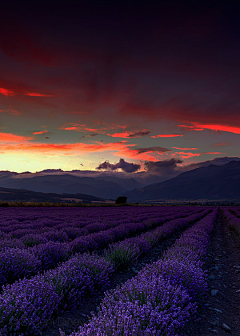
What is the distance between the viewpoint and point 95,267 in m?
4.15

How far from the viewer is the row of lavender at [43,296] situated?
2.40 meters

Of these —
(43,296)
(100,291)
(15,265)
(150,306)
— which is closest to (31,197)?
(15,265)

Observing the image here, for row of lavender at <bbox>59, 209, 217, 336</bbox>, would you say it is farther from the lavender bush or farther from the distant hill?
the distant hill

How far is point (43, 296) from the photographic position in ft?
9.28

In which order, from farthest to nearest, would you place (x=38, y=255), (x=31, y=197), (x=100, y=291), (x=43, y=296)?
(x=31, y=197) < (x=38, y=255) < (x=100, y=291) < (x=43, y=296)

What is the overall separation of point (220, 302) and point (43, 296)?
11.3 feet

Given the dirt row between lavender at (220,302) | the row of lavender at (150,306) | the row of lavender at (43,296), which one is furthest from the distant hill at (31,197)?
the row of lavender at (150,306)

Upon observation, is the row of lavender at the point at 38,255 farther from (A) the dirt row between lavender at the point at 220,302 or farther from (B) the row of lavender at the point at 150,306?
(A) the dirt row between lavender at the point at 220,302

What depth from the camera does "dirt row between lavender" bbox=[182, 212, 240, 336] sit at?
3076mm

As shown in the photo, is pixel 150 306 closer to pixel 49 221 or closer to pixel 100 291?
pixel 100 291

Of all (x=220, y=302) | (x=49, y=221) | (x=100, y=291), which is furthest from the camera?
(x=49, y=221)

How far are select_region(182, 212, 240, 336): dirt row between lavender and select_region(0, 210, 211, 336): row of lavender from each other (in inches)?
72.3

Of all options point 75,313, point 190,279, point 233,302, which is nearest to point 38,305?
point 75,313

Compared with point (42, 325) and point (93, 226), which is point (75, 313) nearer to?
point (42, 325)
